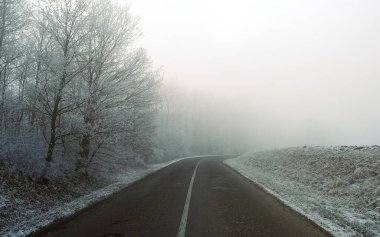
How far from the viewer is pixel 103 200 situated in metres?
11.7

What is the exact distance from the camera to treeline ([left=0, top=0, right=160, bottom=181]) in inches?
531

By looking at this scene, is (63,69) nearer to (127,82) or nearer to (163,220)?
(127,82)

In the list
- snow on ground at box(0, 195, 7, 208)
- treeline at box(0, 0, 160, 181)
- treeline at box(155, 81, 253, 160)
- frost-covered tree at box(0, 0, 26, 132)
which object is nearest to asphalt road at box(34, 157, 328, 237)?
snow on ground at box(0, 195, 7, 208)

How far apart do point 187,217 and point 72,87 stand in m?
9.05

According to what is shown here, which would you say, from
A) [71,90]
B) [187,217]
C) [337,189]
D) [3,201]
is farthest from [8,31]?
[337,189]

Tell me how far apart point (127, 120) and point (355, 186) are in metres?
10.7

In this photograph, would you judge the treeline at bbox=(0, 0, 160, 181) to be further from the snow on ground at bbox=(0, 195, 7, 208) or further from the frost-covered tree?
the snow on ground at bbox=(0, 195, 7, 208)

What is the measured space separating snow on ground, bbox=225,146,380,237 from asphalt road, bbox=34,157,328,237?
678 mm

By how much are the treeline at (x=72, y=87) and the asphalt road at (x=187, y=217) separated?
12.4 feet

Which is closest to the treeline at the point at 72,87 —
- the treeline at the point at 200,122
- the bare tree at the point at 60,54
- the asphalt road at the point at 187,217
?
the bare tree at the point at 60,54

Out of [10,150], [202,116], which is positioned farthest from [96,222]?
[202,116]

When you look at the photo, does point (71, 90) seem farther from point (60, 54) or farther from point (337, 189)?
point (337, 189)

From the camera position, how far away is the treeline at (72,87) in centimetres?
1350

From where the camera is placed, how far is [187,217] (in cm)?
899
